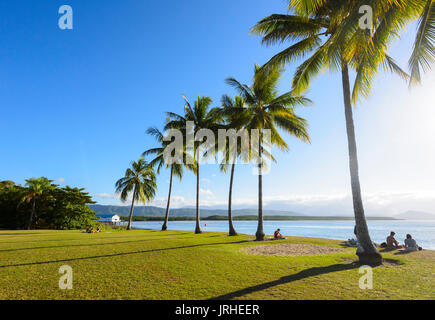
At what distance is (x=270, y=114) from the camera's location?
16.5m

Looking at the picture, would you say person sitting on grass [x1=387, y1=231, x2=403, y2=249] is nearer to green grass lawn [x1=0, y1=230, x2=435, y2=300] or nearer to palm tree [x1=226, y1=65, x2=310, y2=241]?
green grass lawn [x1=0, y1=230, x2=435, y2=300]

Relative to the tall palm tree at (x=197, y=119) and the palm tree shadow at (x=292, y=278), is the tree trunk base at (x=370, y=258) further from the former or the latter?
the tall palm tree at (x=197, y=119)

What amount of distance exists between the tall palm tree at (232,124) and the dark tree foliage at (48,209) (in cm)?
2188

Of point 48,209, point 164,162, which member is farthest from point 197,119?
point 48,209

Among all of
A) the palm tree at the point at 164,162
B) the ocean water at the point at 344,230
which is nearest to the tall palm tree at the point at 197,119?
the palm tree at the point at 164,162

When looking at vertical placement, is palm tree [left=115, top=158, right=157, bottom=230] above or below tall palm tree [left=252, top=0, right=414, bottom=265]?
below

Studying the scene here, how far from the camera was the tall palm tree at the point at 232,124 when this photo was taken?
17172 millimetres

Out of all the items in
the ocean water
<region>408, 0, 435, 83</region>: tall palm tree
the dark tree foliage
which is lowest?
the ocean water

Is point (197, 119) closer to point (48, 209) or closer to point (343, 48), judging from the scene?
point (343, 48)

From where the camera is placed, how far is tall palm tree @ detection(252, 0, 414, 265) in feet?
24.7

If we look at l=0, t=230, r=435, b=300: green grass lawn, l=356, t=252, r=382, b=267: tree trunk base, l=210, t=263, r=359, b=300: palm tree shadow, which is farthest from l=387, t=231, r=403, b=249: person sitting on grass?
l=210, t=263, r=359, b=300: palm tree shadow

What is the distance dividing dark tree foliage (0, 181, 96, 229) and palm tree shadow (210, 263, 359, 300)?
1251 inches
